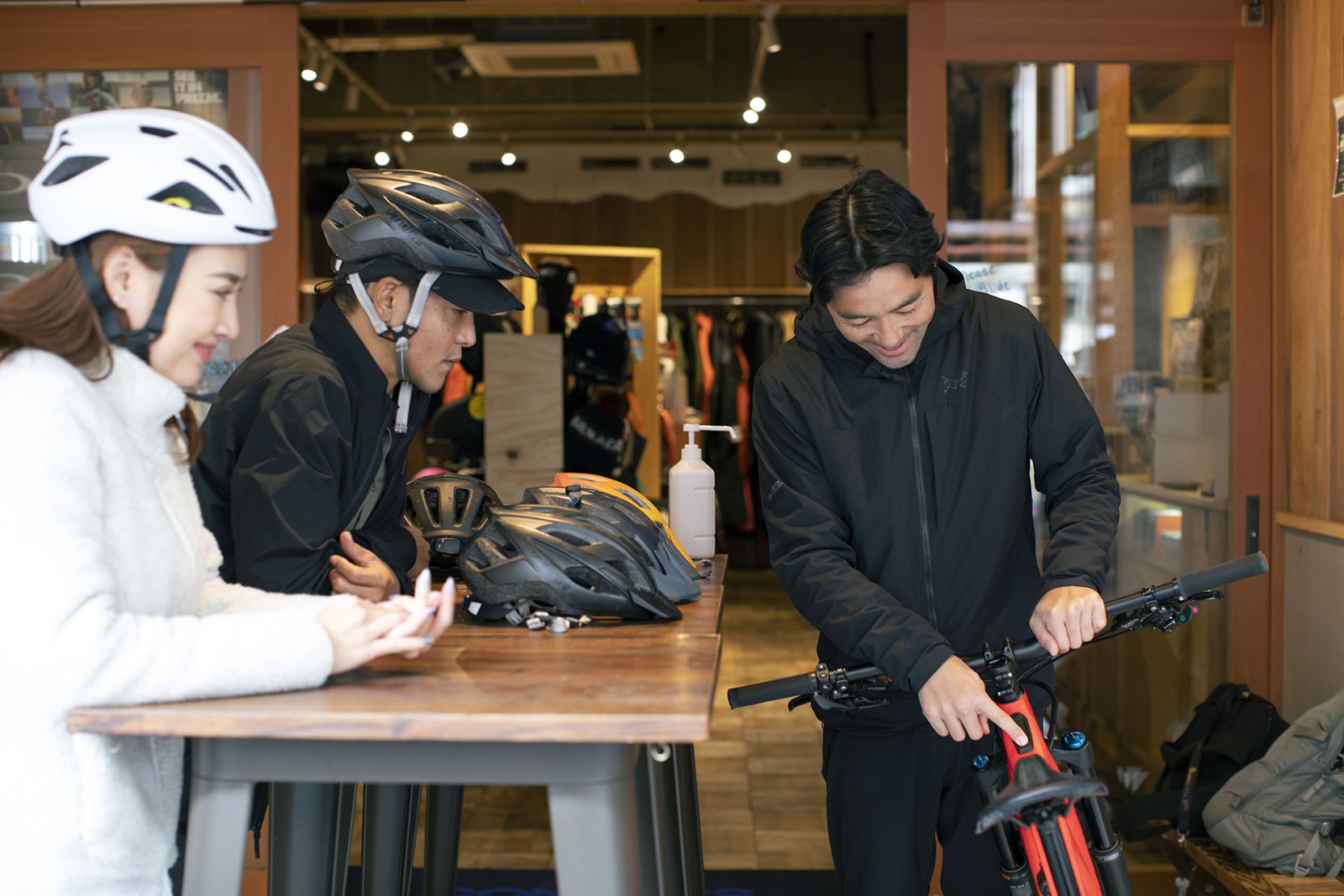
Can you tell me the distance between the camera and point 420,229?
6.57 ft

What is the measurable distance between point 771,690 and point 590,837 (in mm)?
436


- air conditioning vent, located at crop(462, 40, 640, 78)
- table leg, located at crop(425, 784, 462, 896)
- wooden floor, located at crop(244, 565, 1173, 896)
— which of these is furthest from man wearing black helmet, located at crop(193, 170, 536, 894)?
air conditioning vent, located at crop(462, 40, 640, 78)

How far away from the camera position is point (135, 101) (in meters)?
3.72

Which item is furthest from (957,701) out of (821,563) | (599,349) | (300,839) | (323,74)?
(323,74)

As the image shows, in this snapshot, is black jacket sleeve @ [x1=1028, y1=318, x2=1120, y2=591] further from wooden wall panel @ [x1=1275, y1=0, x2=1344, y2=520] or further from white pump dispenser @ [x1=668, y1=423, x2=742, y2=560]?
wooden wall panel @ [x1=1275, y1=0, x2=1344, y2=520]

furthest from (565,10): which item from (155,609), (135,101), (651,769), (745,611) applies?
(745,611)

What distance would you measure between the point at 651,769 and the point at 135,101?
282 cm

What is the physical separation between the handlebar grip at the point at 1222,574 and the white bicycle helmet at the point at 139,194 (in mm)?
1349

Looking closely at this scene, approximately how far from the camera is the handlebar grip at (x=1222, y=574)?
171 centimetres

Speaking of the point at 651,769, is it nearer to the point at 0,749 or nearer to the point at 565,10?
the point at 0,749

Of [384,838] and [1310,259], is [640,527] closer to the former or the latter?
[384,838]

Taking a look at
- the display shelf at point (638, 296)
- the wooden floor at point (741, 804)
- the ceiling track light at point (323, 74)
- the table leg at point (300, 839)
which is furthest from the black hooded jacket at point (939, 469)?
the ceiling track light at point (323, 74)

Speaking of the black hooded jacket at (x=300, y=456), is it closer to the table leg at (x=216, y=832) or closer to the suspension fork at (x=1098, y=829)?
the table leg at (x=216, y=832)

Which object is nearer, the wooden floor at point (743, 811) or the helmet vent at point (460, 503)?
the helmet vent at point (460, 503)
